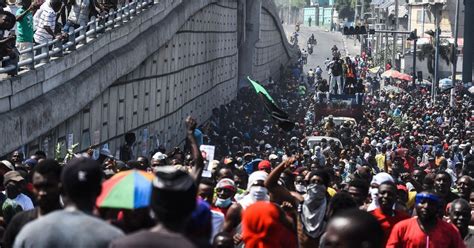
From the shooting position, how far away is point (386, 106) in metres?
63.6

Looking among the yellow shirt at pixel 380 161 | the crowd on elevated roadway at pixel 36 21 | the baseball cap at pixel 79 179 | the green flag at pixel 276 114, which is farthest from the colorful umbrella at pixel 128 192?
the yellow shirt at pixel 380 161

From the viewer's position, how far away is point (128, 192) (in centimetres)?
687

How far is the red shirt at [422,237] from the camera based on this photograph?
9906 millimetres

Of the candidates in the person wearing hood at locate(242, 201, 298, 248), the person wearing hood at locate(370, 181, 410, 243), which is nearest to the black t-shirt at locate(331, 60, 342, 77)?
the person wearing hood at locate(370, 181, 410, 243)

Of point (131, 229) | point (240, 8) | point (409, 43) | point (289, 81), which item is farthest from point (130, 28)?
point (409, 43)

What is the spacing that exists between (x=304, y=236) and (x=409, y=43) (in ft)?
329

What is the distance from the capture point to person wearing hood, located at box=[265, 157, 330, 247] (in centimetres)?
1076

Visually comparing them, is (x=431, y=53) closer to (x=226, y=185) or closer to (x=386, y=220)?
(x=226, y=185)

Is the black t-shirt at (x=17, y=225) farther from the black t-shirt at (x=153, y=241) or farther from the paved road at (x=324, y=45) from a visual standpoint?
the paved road at (x=324, y=45)

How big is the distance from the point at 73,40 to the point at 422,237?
46.1 feet

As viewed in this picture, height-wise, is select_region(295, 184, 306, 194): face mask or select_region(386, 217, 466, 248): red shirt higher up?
select_region(386, 217, 466, 248): red shirt

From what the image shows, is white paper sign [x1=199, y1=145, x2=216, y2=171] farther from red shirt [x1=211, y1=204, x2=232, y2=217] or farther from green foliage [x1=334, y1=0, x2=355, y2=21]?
green foliage [x1=334, y1=0, x2=355, y2=21]

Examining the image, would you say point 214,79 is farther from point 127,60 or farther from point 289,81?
point 289,81

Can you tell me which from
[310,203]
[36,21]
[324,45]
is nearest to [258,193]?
[310,203]
